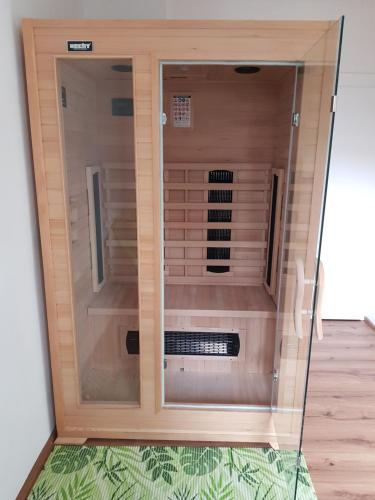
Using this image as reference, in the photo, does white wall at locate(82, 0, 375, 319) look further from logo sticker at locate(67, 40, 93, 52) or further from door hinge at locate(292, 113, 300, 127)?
door hinge at locate(292, 113, 300, 127)

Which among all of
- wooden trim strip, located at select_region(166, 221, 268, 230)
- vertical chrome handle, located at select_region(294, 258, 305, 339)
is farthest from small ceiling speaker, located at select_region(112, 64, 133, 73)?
wooden trim strip, located at select_region(166, 221, 268, 230)

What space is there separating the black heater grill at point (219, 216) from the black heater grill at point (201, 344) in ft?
1.72

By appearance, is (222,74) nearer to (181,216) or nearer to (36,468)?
(181,216)

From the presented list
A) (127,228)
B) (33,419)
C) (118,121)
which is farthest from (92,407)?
(118,121)

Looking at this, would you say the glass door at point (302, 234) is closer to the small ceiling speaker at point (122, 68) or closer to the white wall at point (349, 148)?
the small ceiling speaker at point (122, 68)

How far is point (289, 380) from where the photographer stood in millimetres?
1822

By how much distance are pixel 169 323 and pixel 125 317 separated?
0.43m

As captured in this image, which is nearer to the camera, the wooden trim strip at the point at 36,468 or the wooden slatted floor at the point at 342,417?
the wooden trim strip at the point at 36,468

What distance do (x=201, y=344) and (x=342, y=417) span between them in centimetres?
95

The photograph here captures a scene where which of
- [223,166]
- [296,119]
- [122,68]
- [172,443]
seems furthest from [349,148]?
[172,443]

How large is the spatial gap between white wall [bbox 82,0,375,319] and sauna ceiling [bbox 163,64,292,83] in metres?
0.62

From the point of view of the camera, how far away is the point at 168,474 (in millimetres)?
1817

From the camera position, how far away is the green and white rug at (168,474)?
5.63 ft

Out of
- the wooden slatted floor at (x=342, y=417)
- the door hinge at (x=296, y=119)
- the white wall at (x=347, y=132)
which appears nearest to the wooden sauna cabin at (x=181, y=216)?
the door hinge at (x=296, y=119)
